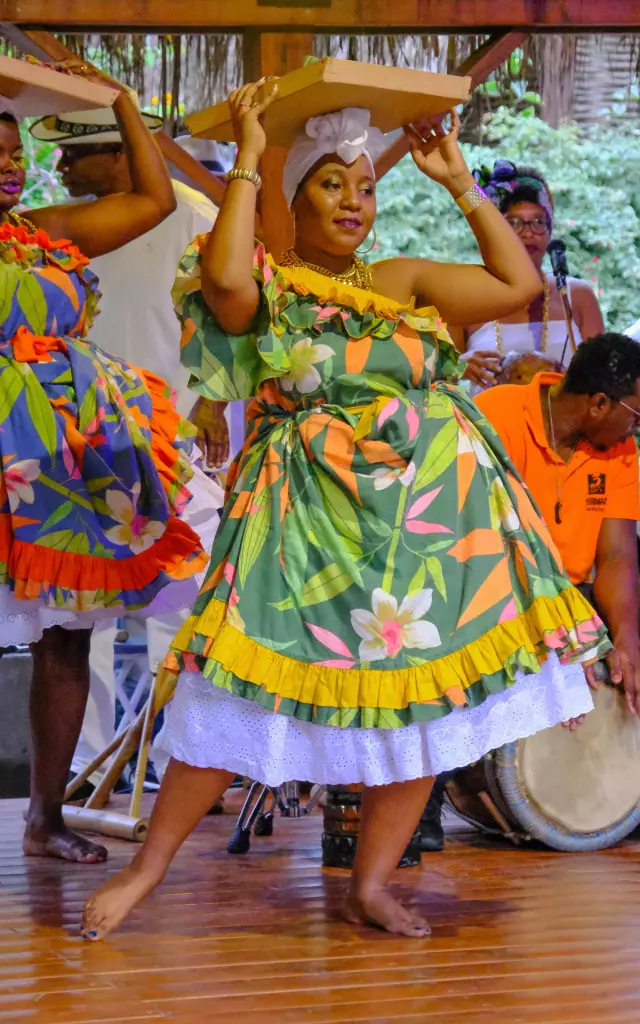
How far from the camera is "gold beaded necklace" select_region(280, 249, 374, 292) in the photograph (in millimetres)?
3129

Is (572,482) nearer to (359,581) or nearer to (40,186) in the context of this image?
(359,581)

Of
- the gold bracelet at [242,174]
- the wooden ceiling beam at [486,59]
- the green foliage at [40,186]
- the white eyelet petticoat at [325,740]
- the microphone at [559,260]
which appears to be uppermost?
the green foliage at [40,186]

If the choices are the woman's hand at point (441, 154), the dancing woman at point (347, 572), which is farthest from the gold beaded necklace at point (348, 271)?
the woman's hand at point (441, 154)

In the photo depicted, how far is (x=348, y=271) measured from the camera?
3164mm

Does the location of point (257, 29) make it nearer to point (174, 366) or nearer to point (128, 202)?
point (174, 366)

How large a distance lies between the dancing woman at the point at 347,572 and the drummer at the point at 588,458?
1.08 metres

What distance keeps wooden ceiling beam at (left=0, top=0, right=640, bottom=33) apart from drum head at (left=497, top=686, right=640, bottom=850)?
2.84 m

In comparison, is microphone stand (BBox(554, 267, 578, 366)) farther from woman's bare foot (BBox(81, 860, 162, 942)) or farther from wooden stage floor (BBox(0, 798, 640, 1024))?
woman's bare foot (BBox(81, 860, 162, 942))

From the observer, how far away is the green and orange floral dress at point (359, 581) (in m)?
2.84

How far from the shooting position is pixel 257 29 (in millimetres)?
5453

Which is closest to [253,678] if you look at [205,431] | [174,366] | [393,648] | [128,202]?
[393,648]

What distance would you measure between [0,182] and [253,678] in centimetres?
148

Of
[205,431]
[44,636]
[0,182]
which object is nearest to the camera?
[0,182]

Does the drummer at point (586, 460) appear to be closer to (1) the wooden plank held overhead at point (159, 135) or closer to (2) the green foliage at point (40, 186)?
(1) the wooden plank held overhead at point (159, 135)
